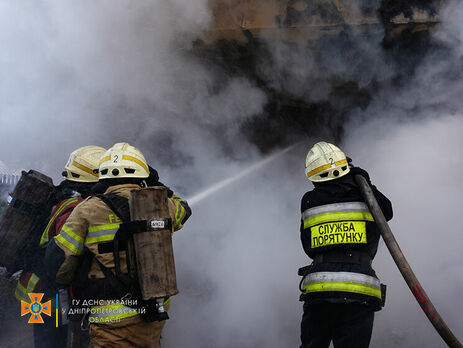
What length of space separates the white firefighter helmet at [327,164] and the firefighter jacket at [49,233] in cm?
169

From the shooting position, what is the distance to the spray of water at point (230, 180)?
5293 mm

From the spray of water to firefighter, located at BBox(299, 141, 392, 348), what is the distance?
2.61 metres

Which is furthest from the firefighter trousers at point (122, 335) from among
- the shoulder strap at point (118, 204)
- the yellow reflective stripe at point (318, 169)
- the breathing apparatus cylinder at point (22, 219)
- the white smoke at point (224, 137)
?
the white smoke at point (224, 137)

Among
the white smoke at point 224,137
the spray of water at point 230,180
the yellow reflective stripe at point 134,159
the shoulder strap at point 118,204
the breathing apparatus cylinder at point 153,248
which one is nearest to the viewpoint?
the breathing apparatus cylinder at point 153,248

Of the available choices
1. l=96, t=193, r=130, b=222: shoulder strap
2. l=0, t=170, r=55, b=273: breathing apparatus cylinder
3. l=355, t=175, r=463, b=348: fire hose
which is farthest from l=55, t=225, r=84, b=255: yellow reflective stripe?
l=355, t=175, r=463, b=348: fire hose

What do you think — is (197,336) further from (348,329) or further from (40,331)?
(348,329)

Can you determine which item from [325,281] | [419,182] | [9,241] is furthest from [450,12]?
[9,241]

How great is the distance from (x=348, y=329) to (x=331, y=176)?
38.7 inches

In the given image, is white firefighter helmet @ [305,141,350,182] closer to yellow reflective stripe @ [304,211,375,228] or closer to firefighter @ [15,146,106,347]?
yellow reflective stripe @ [304,211,375,228]

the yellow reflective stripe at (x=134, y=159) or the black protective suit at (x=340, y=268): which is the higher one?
the yellow reflective stripe at (x=134, y=159)

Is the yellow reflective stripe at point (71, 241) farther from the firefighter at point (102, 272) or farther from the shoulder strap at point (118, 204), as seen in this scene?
the shoulder strap at point (118, 204)

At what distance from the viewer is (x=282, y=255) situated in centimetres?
478

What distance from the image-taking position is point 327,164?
9.19 ft

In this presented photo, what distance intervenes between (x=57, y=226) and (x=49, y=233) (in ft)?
0.48
